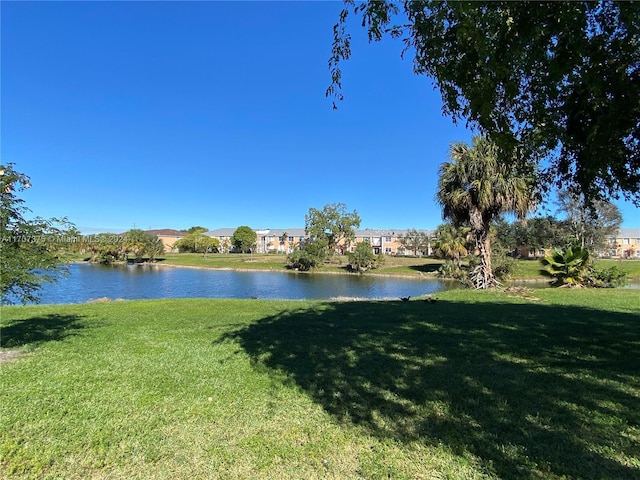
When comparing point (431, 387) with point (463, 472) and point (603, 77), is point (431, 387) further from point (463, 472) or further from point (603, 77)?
point (603, 77)

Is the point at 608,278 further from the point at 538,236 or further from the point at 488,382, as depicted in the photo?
the point at 538,236

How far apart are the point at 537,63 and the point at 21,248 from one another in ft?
21.5

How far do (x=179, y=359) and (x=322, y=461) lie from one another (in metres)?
3.21

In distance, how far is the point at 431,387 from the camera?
4.09m

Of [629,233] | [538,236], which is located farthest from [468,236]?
[629,233]

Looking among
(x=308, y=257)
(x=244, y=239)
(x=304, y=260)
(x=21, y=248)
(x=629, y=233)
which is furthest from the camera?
(x=244, y=239)

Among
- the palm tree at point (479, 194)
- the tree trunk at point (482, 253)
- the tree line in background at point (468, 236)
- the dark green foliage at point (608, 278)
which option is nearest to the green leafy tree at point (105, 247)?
the tree line in background at point (468, 236)

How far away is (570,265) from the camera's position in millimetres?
17750

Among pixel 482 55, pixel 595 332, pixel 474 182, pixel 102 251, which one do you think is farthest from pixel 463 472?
pixel 102 251

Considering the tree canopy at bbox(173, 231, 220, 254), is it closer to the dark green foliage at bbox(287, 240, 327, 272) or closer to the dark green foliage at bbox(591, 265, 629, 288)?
the dark green foliage at bbox(287, 240, 327, 272)

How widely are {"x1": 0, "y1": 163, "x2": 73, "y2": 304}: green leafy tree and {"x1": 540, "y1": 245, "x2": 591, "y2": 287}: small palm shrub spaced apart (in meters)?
19.0

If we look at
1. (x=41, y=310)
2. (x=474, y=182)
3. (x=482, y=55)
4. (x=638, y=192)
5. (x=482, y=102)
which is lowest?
(x=41, y=310)

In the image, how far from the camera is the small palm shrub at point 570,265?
58.0 feet

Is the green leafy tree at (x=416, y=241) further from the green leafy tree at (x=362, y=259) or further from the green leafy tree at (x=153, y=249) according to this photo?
the green leafy tree at (x=153, y=249)
